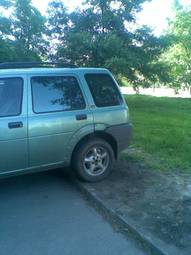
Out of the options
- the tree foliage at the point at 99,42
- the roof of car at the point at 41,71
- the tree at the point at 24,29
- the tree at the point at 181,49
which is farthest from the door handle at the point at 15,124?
the tree at the point at 181,49

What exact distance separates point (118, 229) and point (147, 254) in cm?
65

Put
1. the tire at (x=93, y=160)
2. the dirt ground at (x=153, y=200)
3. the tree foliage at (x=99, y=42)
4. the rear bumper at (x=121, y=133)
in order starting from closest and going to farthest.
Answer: the dirt ground at (x=153, y=200) < the tire at (x=93, y=160) < the rear bumper at (x=121, y=133) < the tree foliage at (x=99, y=42)

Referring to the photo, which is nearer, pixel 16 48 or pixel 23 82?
pixel 23 82

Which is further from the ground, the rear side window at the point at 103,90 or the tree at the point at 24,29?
the tree at the point at 24,29

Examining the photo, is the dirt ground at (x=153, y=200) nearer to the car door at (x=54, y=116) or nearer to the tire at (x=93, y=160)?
the tire at (x=93, y=160)

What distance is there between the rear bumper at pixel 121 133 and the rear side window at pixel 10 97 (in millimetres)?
1597

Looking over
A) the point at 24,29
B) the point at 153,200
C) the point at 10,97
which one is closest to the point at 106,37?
the point at 24,29

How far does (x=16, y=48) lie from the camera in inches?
722

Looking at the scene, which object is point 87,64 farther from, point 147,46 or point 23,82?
point 23,82

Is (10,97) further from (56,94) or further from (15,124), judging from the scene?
(56,94)

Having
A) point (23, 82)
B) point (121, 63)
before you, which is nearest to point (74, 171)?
point (23, 82)

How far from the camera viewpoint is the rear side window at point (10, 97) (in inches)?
211

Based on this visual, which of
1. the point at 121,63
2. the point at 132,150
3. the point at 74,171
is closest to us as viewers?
the point at 74,171

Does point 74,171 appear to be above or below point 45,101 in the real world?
below
